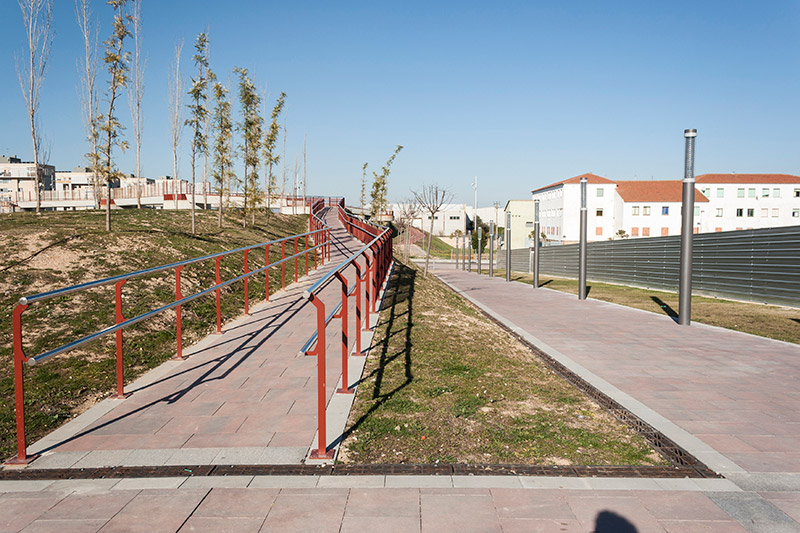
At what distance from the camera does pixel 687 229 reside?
34.8 ft

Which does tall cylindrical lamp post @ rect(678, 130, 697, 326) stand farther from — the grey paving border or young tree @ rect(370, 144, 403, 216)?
young tree @ rect(370, 144, 403, 216)

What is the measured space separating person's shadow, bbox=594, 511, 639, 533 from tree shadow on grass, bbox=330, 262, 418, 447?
187 centimetres

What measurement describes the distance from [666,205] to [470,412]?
74.9 m

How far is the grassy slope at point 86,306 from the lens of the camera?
16.9 feet

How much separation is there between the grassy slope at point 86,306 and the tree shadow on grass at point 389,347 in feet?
8.50

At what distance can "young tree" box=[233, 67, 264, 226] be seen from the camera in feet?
73.5

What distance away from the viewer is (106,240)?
1147 cm

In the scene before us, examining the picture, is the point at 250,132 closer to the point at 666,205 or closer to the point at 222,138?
the point at 222,138

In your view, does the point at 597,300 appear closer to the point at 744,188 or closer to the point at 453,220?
the point at 744,188

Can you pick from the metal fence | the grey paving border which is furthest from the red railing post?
the metal fence

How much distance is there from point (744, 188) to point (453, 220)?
44783 mm

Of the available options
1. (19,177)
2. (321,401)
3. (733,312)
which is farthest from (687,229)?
(19,177)

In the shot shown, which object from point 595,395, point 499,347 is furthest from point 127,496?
point 499,347

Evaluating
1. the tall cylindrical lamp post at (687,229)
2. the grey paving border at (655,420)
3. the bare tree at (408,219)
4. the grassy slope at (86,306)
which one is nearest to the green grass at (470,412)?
the grey paving border at (655,420)
